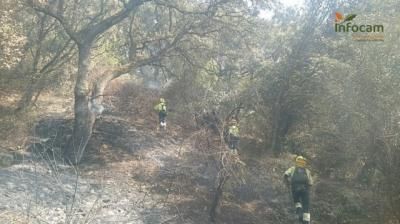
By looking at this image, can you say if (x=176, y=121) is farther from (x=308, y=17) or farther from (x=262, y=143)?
(x=308, y=17)

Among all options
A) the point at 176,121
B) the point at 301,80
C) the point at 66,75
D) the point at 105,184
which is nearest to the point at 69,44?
the point at 66,75

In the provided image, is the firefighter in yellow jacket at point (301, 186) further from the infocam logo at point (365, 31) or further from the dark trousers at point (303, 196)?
the infocam logo at point (365, 31)

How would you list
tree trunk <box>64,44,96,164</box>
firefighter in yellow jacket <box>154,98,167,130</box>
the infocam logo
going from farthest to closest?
firefighter in yellow jacket <box>154,98,167,130</box> → tree trunk <box>64,44,96,164</box> → the infocam logo

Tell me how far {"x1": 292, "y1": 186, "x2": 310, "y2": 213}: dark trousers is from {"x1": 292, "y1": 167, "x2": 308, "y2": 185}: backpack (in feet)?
0.40

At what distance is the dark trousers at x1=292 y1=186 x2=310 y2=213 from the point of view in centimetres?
848

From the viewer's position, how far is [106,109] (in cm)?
1806

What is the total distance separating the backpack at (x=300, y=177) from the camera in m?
8.47

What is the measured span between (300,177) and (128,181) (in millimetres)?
5395

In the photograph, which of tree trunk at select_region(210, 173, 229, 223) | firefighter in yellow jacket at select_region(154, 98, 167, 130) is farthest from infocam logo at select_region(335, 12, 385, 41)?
firefighter in yellow jacket at select_region(154, 98, 167, 130)

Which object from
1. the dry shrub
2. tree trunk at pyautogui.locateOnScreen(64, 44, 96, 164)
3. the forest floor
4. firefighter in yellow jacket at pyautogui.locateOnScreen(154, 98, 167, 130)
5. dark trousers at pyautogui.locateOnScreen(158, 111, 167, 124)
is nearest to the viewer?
the forest floor

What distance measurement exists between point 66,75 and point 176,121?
5.55m

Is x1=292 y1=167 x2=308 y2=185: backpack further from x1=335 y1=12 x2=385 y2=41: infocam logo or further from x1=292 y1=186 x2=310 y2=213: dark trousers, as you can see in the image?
x1=335 y1=12 x2=385 y2=41: infocam logo

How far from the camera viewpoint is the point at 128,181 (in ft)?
37.4

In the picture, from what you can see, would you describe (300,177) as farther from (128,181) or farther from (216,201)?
(128,181)
